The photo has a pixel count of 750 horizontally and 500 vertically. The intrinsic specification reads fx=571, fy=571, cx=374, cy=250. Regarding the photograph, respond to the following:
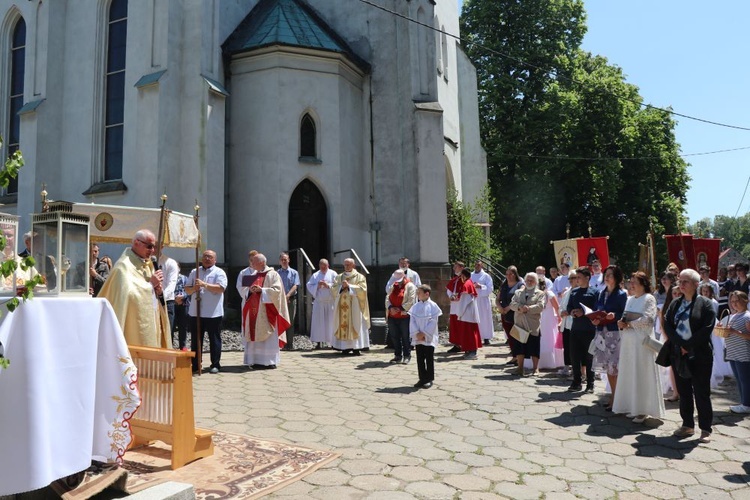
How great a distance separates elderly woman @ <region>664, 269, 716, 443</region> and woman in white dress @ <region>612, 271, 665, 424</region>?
0.50 metres

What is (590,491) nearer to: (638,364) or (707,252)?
(638,364)

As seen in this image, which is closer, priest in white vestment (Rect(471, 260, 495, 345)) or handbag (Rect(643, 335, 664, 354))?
handbag (Rect(643, 335, 664, 354))

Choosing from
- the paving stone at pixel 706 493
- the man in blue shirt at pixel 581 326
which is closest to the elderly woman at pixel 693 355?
the paving stone at pixel 706 493

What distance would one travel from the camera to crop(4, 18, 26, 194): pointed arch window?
1955 centimetres

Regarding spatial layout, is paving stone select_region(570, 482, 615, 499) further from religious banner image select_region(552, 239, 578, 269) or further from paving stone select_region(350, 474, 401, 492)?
religious banner image select_region(552, 239, 578, 269)

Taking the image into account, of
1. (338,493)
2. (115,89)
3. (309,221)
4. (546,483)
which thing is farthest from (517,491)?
(115,89)

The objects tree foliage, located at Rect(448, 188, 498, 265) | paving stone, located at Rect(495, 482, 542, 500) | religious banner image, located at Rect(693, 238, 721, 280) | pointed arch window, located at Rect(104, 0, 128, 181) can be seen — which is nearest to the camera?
paving stone, located at Rect(495, 482, 542, 500)

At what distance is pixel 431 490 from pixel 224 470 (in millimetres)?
1627

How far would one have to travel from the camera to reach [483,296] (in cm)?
1348

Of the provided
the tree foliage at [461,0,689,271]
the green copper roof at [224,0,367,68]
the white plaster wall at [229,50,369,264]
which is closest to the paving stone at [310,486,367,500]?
the white plaster wall at [229,50,369,264]

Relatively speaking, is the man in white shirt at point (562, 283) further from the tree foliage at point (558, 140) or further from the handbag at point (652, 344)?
the tree foliage at point (558, 140)

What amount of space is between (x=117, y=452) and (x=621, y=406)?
17.9ft

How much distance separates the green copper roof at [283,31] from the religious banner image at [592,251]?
907cm

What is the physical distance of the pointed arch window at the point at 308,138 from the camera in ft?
56.8
